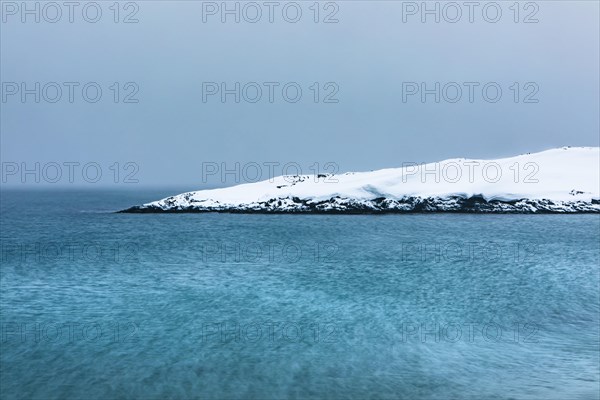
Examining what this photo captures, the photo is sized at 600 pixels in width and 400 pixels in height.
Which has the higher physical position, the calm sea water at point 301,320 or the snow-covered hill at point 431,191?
the snow-covered hill at point 431,191

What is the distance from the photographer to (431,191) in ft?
313

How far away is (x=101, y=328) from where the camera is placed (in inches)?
814

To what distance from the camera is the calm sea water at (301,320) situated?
568 inches

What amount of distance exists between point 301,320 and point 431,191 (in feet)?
254

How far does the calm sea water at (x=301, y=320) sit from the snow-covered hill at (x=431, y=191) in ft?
134

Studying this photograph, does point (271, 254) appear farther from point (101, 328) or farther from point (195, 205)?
point (195, 205)

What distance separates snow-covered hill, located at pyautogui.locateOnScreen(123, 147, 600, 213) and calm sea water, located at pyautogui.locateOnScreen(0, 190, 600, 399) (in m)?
40.7

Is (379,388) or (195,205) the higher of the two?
(195,205)

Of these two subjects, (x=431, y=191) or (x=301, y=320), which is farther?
(x=431, y=191)

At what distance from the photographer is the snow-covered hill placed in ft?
298

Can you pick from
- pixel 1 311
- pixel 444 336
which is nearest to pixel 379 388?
pixel 444 336

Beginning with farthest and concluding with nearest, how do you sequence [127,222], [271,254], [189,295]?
[127,222]
[271,254]
[189,295]

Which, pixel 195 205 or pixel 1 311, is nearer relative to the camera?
pixel 1 311

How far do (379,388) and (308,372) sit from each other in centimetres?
238
